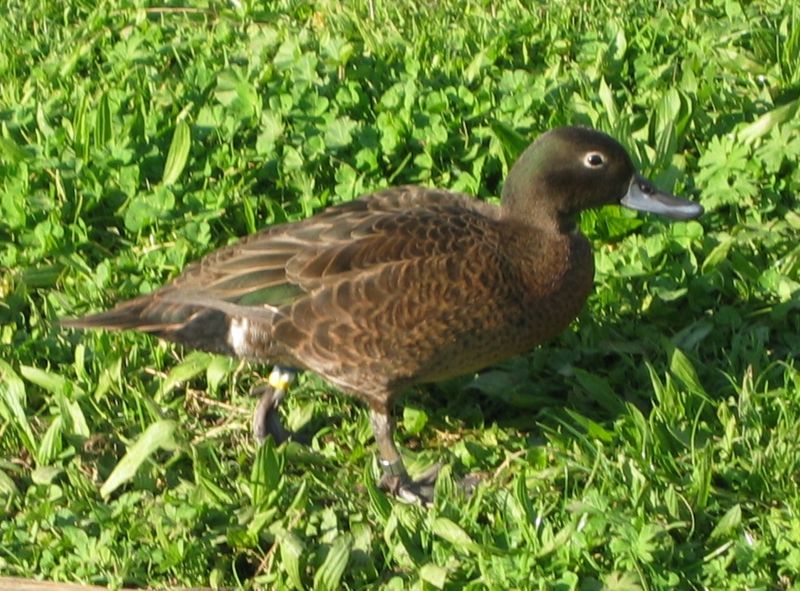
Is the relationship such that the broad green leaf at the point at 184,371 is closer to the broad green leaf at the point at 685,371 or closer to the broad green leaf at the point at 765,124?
the broad green leaf at the point at 685,371

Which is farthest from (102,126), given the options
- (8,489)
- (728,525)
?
(728,525)

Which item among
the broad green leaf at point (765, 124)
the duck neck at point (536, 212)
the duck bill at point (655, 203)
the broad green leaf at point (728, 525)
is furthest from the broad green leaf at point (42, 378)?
the broad green leaf at point (765, 124)

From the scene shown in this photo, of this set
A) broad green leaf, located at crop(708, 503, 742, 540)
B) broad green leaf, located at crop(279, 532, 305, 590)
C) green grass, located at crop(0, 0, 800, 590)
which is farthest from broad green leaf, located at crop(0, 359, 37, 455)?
broad green leaf, located at crop(708, 503, 742, 540)

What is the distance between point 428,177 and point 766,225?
1.34 m

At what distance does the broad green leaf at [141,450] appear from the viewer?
16.5 ft

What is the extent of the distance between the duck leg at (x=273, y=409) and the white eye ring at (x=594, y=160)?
1227 millimetres

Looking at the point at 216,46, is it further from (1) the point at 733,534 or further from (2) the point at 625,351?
(1) the point at 733,534

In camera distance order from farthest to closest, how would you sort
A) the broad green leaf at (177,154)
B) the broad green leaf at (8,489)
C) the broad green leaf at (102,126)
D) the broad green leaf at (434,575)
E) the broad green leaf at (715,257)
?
the broad green leaf at (102,126) < the broad green leaf at (177,154) < the broad green leaf at (715,257) < the broad green leaf at (8,489) < the broad green leaf at (434,575)

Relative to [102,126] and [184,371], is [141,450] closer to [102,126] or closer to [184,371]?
[184,371]

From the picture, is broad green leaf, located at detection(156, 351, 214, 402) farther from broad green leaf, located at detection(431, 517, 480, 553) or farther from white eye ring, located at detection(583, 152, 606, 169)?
white eye ring, located at detection(583, 152, 606, 169)

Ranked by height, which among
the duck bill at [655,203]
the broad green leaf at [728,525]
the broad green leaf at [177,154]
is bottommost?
the broad green leaf at [728,525]

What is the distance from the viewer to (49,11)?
7789 millimetres

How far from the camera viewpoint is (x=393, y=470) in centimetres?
509

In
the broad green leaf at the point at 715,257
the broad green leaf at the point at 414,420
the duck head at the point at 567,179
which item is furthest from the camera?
the broad green leaf at the point at 715,257
